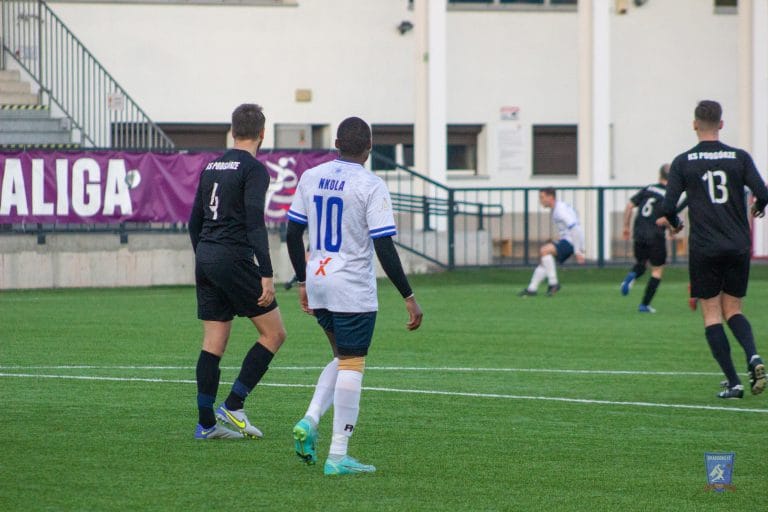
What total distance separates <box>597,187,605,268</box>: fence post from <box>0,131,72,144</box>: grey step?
10043 millimetres

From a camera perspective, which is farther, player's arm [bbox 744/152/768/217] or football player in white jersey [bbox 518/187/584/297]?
football player in white jersey [bbox 518/187/584/297]

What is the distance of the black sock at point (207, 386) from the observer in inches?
337

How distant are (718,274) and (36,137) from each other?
1760cm

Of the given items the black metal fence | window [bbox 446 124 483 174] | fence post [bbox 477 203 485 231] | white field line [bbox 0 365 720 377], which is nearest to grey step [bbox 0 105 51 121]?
the black metal fence

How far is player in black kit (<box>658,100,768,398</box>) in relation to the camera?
10.7 m

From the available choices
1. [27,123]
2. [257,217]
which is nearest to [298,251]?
[257,217]

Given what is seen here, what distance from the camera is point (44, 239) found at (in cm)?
2330

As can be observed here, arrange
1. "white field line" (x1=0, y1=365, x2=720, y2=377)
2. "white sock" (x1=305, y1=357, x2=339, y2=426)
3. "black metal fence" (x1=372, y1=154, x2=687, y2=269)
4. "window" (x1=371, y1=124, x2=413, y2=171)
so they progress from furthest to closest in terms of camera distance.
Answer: "window" (x1=371, y1=124, x2=413, y2=171), "black metal fence" (x1=372, y1=154, x2=687, y2=269), "white field line" (x1=0, y1=365, x2=720, y2=377), "white sock" (x1=305, y1=357, x2=339, y2=426)

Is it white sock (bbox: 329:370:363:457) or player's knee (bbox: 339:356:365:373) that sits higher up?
player's knee (bbox: 339:356:365:373)

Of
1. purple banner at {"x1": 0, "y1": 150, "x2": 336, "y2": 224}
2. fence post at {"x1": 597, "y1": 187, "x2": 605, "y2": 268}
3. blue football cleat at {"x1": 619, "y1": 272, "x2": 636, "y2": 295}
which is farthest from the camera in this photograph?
fence post at {"x1": 597, "y1": 187, "x2": 605, "y2": 268}

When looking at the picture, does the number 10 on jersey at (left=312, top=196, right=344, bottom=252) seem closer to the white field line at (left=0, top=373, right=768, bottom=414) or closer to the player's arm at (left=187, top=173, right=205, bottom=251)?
the player's arm at (left=187, top=173, right=205, bottom=251)

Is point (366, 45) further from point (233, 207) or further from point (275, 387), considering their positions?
point (233, 207)

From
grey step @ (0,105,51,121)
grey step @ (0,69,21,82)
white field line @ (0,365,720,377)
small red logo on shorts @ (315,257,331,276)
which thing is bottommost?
white field line @ (0,365,720,377)

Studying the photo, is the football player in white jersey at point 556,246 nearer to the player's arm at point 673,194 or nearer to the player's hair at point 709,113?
the player's arm at point 673,194
